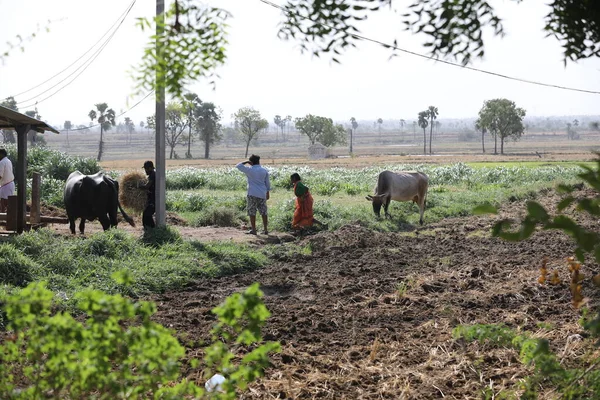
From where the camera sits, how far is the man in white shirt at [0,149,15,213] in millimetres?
13273

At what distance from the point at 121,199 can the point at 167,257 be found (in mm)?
4705

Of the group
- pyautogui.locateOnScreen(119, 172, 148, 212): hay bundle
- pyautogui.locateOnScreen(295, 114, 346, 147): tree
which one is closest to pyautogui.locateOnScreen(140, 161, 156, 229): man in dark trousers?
pyautogui.locateOnScreen(119, 172, 148, 212): hay bundle

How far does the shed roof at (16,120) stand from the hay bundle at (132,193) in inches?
139

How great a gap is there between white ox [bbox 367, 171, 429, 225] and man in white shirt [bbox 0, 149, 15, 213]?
Answer: 27.0 feet

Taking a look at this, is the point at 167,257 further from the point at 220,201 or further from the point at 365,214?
the point at 220,201

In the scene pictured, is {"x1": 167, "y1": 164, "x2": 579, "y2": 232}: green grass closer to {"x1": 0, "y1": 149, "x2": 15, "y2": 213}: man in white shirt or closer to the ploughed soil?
the ploughed soil

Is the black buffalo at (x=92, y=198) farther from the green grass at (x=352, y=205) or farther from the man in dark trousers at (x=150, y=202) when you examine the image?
the green grass at (x=352, y=205)

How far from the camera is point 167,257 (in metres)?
11.5

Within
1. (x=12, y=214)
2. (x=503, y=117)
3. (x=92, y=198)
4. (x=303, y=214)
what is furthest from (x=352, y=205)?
(x=503, y=117)

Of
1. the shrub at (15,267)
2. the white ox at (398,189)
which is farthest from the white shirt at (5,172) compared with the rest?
the white ox at (398,189)

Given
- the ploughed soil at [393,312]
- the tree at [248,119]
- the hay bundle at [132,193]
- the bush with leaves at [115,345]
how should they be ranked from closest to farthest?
1. the bush with leaves at [115,345]
2. the ploughed soil at [393,312]
3. the hay bundle at [132,193]
4. the tree at [248,119]

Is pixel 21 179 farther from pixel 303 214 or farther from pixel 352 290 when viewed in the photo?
pixel 303 214

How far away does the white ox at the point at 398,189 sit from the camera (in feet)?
60.2

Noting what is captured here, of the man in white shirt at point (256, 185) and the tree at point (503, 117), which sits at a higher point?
the tree at point (503, 117)
